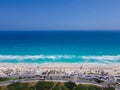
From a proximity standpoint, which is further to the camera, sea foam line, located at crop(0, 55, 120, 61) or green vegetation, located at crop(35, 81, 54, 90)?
sea foam line, located at crop(0, 55, 120, 61)

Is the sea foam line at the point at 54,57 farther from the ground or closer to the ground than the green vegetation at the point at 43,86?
farther from the ground

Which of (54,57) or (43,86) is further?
(54,57)

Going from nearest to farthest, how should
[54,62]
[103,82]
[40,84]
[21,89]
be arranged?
[21,89]
[40,84]
[103,82]
[54,62]

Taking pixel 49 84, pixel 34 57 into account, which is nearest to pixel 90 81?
pixel 49 84

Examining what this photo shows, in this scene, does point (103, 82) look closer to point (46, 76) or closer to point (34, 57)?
point (46, 76)

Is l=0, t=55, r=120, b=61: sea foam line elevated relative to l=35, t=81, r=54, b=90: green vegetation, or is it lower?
elevated

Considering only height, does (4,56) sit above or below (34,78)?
above

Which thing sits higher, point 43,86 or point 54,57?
point 54,57

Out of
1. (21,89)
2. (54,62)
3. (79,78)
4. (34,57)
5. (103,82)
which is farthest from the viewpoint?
(34,57)

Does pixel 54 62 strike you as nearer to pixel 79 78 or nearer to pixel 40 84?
pixel 79 78

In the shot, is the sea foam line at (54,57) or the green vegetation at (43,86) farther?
the sea foam line at (54,57)

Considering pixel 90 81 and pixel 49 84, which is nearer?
pixel 49 84
